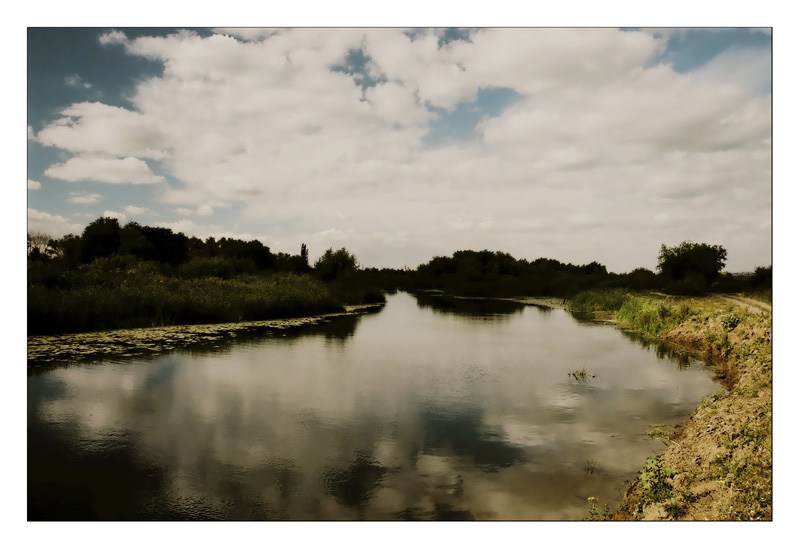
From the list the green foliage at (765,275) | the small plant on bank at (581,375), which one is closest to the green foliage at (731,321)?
the small plant on bank at (581,375)

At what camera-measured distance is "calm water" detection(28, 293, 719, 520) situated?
16.1 feet

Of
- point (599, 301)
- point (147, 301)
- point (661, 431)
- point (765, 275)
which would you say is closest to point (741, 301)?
point (765, 275)

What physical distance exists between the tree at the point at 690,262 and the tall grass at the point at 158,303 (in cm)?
1530

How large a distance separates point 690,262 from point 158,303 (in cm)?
1901

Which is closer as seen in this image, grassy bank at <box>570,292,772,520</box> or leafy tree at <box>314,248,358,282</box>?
grassy bank at <box>570,292,772,520</box>

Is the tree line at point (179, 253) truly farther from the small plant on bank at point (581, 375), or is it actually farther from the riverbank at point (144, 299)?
the small plant on bank at point (581, 375)

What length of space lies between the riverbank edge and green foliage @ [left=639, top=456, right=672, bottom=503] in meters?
11.5

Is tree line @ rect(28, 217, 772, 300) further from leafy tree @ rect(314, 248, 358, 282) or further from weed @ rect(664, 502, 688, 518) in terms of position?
weed @ rect(664, 502, 688, 518)

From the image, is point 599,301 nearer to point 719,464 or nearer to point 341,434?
point 719,464

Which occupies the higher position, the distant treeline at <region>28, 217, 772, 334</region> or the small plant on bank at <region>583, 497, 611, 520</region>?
the distant treeline at <region>28, 217, 772, 334</region>

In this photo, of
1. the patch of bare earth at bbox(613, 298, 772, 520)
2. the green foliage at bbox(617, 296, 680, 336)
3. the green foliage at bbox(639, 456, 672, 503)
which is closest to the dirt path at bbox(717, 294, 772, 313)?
the green foliage at bbox(617, 296, 680, 336)

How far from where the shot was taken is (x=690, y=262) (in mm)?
15820
